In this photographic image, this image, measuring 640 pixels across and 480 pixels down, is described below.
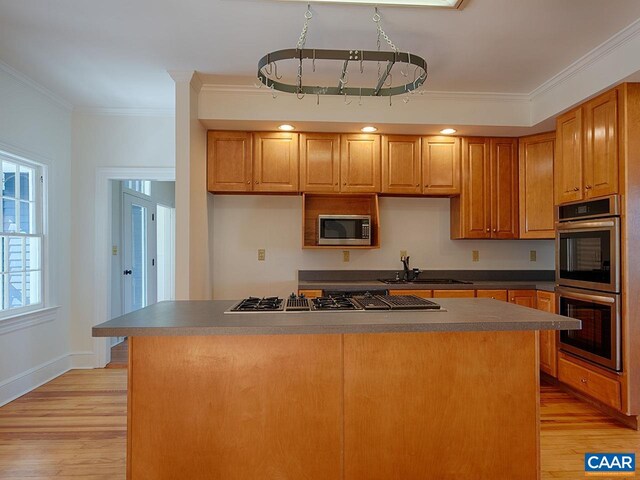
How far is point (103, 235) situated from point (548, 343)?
433cm

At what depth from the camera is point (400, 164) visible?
3.79m

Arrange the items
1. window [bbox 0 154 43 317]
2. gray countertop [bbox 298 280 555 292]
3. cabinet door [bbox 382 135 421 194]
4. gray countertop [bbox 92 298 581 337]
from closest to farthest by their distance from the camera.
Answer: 1. gray countertop [bbox 92 298 581 337]
2. window [bbox 0 154 43 317]
3. gray countertop [bbox 298 280 555 292]
4. cabinet door [bbox 382 135 421 194]

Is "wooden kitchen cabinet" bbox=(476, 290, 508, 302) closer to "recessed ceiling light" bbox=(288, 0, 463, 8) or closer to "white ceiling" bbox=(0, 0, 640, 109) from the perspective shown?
"white ceiling" bbox=(0, 0, 640, 109)

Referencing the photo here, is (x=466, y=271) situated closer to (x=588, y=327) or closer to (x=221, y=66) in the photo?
(x=588, y=327)

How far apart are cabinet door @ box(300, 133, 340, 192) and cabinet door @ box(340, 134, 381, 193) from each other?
0.07 metres

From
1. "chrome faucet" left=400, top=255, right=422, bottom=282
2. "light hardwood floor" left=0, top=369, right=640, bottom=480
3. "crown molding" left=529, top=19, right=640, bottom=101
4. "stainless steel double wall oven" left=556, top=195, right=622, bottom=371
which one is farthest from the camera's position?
"chrome faucet" left=400, top=255, right=422, bottom=282

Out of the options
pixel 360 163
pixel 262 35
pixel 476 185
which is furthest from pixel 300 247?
pixel 262 35

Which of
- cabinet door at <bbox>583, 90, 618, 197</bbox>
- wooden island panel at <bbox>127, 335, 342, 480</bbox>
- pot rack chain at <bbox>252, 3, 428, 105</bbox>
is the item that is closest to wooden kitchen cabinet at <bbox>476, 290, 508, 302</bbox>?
cabinet door at <bbox>583, 90, 618, 197</bbox>

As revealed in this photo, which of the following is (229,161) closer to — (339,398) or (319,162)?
(319,162)

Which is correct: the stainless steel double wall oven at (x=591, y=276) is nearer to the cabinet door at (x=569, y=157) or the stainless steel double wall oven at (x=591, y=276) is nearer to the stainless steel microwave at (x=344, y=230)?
the cabinet door at (x=569, y=157)

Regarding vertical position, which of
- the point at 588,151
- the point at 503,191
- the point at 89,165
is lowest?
the point at 503,191

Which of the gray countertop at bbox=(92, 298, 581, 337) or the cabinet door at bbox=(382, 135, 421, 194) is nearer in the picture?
the gray countertop at bbox=(92, 298, 581, 337)

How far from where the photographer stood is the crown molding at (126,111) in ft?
13.1

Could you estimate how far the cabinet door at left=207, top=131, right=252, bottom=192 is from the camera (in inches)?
143
